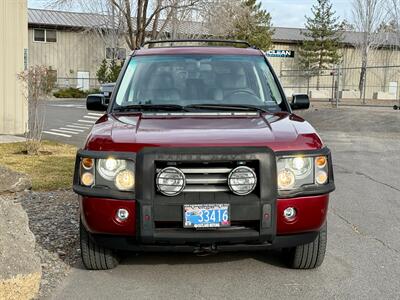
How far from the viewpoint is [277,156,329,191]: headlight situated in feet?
13.1

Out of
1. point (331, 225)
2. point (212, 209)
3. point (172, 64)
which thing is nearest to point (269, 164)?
point (212, 209)

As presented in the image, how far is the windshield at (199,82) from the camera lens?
5.24 metres

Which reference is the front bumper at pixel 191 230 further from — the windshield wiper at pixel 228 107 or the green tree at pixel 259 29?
the green tree at pixel 259 29

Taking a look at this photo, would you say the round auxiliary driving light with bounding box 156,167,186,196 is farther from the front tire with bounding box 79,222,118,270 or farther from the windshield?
Result: the windshield

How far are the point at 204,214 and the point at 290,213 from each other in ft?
2.07

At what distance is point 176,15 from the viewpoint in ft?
77.2

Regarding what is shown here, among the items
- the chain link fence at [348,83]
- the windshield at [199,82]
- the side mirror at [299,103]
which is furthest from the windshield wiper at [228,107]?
the chain link fence at [348,83]

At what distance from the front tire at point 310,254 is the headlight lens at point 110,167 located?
158cm

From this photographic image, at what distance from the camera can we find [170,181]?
3881 mm

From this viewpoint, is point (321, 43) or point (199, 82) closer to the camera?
point (199, 82)

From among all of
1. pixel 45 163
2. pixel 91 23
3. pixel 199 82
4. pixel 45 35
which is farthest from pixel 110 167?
pixel 45 35

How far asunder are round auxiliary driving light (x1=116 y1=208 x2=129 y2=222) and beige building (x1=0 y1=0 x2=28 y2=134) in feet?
33.3

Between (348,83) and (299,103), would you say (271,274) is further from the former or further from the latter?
(348,83)

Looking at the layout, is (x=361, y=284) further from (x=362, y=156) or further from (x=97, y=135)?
(x=362, y=156)
